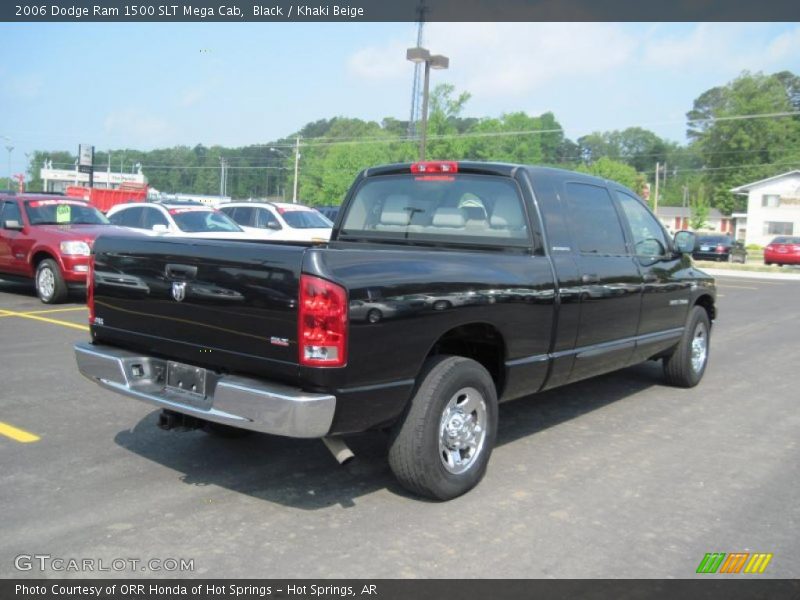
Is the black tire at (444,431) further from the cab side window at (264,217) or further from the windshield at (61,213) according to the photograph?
the cab side window at (264,217)

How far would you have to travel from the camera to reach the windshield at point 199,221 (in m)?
14.2

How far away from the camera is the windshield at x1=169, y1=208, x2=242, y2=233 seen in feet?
46.6

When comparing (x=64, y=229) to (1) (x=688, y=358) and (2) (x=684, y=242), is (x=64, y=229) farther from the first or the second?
(1) (x=688, y=358)

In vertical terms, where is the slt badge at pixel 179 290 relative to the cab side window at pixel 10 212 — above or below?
below

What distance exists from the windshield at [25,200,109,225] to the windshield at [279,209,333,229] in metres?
5.89

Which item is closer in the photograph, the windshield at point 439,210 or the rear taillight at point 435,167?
the windshield at point 439,210

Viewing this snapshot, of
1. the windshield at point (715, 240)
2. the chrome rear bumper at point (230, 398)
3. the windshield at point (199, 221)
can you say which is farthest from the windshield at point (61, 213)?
the windshield at point (715, 240)

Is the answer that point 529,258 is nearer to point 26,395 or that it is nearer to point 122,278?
point 122,278

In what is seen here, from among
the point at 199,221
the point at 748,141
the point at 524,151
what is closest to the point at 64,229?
the point at 199,221

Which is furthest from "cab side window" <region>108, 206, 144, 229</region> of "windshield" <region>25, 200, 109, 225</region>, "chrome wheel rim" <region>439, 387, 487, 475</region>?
"chrome wheel rim" <region>439, 387, 487, 475</region>

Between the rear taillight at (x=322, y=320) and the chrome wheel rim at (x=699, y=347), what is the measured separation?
4.83 metres

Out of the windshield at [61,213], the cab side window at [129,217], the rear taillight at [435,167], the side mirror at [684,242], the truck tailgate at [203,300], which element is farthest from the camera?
the cab side window at [129,217]

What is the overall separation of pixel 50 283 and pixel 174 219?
296 cm
